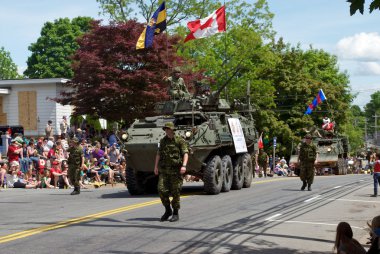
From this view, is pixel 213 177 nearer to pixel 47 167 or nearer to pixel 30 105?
pixel 47 167

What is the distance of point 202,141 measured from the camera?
17.8 m

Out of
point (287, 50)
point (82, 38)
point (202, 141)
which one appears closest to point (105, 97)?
point (82, 38)

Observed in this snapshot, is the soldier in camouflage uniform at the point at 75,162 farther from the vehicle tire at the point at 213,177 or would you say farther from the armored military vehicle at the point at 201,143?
the vehicle tire at the point at 213,177

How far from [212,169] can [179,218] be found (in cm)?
527

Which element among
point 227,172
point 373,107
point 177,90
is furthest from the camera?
point 373,107

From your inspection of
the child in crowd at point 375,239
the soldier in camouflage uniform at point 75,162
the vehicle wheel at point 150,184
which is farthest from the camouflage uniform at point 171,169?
the soldier in camouflage uniform at point 75,162

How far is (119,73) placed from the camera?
30766mm

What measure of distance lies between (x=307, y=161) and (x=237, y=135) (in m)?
2.50

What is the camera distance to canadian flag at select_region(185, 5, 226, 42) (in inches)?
926

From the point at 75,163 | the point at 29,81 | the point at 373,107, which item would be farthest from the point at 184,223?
the point at 373,107

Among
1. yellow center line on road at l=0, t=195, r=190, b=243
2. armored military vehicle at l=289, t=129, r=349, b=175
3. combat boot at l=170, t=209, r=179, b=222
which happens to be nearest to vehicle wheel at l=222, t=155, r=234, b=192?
yellow center line on road at l=0, t=195, r=190, b=243

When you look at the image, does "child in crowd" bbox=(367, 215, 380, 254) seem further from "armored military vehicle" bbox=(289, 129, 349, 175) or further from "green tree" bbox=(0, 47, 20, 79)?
"green tree" bbox=(0, 47, 20, 79)

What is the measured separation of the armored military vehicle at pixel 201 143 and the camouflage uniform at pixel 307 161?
1.75m

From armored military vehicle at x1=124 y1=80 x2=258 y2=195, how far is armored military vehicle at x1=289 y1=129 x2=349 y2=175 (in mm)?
17943
